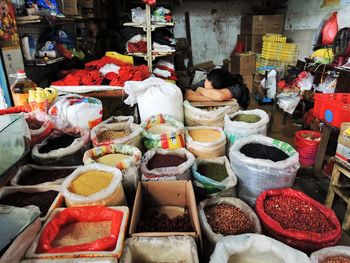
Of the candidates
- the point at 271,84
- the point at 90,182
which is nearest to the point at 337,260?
the point at 90,182

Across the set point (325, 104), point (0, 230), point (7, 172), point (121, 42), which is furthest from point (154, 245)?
point (121, 42)

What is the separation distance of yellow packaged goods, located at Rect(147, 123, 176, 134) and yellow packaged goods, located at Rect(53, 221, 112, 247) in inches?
42.2

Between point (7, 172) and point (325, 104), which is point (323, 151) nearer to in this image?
point (325, 104)

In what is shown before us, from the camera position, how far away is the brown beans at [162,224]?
1.42 metres

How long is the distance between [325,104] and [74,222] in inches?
98.0

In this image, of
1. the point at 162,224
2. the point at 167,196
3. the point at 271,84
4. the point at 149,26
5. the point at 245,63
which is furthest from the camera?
the point at 245,63

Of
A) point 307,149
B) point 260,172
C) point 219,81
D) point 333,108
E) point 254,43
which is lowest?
point 307,149

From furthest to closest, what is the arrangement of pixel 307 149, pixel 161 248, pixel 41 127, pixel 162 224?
1. pixel 307 149
2. pixel 41 127
3. pixel 162 224
4. pixel 161 248

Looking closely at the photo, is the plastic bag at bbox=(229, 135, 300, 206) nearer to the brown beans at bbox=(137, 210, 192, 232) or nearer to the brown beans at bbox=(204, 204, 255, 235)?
the brown beans at bbox=(204, 204, 255, 235)

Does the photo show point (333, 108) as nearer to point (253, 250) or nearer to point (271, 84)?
point (253, 250)

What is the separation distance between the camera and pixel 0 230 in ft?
3.59

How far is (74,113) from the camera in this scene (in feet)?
6.81

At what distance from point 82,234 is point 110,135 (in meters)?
0.97

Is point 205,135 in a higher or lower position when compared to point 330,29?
lower
